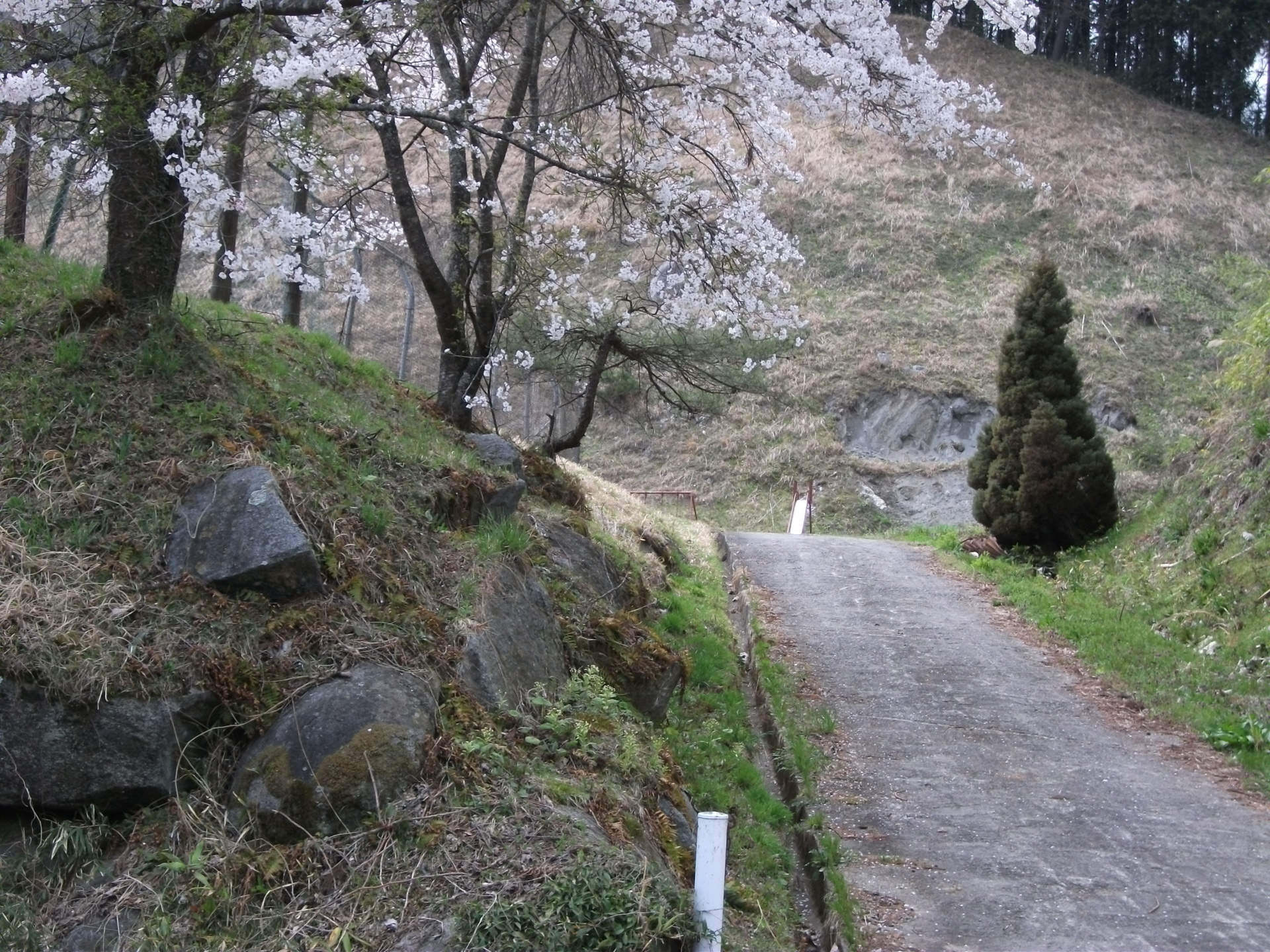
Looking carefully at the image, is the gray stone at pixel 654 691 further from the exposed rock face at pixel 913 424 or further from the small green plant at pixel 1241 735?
the exposed rock face at pixel 913 424

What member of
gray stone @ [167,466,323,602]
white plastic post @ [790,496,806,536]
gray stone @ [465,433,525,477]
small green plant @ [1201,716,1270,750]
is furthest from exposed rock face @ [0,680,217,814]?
white plastic post @ [790,496,806,536]

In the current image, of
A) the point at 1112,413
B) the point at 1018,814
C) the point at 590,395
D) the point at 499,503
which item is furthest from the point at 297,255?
the point at 1112,413

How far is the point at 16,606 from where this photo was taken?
5.00m

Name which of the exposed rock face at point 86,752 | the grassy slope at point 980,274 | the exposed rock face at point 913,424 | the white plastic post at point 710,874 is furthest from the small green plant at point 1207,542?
the exposed rock face at point 913,424

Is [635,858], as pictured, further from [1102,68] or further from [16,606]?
[1102,68]

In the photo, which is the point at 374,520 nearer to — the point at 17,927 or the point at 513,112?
the point at 17,927

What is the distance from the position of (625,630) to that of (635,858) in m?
2.87

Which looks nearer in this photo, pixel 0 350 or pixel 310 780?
pixel 310 780

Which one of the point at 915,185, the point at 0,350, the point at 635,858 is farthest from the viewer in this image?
the point at 915,185

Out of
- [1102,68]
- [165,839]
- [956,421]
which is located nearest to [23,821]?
[165,839]

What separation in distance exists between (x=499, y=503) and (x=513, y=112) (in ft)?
15.0

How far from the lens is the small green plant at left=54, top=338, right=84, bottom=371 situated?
6.50 m

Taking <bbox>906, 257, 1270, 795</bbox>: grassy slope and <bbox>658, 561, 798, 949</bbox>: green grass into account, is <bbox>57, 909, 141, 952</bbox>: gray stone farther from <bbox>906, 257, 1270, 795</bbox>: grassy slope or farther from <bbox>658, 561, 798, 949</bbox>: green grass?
<bbox>906, 257, 1270, 795</bbox>: grassy slope

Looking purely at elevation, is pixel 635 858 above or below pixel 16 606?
below
